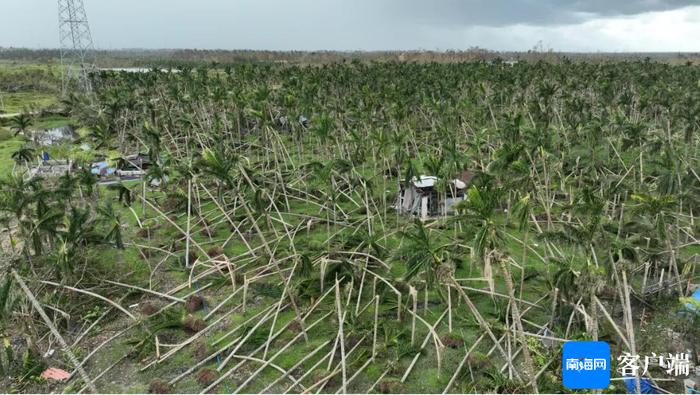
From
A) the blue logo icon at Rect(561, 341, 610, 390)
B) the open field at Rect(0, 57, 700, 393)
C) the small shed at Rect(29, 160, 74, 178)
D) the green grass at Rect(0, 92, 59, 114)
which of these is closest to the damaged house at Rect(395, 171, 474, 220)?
the open field at Rect(0, 57, 700, 393)

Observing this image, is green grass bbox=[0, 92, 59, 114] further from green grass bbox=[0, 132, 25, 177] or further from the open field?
the open field

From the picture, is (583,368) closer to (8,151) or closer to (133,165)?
(133,165)

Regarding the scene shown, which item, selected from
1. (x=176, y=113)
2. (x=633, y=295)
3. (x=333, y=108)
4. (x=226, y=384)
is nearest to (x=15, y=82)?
(x=176, y=113)

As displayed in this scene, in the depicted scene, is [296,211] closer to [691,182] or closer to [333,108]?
[333,108]

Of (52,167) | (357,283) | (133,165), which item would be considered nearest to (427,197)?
(357,283)

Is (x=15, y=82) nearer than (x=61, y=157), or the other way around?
(x=61, y=157)

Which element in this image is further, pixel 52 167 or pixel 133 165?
pixel 52 167

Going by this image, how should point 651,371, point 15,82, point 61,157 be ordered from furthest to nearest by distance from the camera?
point 15,82 → point 61,157 → point 651,371

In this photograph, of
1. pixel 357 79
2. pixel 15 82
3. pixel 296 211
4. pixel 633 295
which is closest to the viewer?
pixel 633 295

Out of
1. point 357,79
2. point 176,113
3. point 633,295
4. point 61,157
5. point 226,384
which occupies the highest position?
point 357,79
